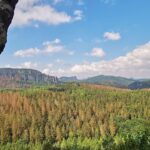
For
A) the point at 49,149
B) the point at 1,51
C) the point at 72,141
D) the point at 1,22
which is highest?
the point at 1,22

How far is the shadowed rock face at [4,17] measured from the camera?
18.0m

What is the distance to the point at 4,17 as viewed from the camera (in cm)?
1827

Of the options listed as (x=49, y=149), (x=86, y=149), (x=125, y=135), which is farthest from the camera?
(x=125, y=135)

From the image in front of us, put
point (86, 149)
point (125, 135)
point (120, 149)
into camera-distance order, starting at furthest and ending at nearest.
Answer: point (125, 135) < point (86, 149) < point (120, 149)

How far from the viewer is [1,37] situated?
18.0 m

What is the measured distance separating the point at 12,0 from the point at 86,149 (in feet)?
472

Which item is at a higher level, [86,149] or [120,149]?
[120,149]

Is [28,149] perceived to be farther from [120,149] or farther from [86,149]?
[120,149]

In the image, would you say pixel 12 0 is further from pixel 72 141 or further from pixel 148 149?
pixel 72 141

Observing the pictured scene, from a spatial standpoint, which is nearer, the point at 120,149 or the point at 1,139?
the point at 120,149

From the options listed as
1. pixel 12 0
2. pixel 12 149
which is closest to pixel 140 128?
pixel 12 149

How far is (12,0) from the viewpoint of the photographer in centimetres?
1884

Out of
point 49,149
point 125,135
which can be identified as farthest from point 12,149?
point 49,149

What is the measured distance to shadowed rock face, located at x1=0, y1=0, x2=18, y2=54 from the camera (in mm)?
18031
